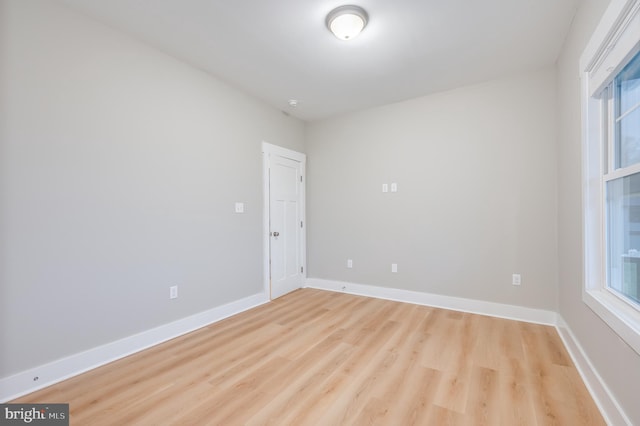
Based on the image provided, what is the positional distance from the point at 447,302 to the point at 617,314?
6.63ft

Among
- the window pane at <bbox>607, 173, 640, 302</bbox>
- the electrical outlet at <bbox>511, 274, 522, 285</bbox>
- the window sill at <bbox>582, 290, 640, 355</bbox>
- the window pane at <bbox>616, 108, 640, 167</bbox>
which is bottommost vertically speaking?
the electrical outlet at <bbox>511, 274, 522, 285</bbox>

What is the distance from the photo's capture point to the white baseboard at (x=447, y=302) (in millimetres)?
2900

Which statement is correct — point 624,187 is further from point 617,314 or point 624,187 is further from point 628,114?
point 617,314

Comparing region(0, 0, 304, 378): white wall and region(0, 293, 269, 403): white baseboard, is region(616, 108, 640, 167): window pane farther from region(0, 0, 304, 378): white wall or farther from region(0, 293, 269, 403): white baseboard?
region(0, 293, 269, 403): white baseboard

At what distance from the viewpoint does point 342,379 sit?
1925 mm

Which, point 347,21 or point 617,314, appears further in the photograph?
point 347,21

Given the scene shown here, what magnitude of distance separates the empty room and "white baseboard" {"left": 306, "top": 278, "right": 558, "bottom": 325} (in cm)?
2

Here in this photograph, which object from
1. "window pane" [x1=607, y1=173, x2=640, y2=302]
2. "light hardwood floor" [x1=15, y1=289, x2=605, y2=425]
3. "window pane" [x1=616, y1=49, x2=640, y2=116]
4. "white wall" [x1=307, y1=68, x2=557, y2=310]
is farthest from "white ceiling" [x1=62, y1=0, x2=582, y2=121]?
"light hardwood floor" [x1=15, y1=289, x2=605, y2=425]

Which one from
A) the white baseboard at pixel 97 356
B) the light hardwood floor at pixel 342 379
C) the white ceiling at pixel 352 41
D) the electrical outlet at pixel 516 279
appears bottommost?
the light hardwood floor at pixel 342 379

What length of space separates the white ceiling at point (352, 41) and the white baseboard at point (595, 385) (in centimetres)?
254

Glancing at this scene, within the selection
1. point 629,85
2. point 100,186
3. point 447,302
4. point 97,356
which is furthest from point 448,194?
point 97,356

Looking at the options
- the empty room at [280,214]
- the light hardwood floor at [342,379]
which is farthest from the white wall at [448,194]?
the light hardwood floor at [342,379]

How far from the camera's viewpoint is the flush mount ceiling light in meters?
2.03

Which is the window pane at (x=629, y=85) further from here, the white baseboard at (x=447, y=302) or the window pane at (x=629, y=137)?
the white baseboard at (x=447, y=302)
